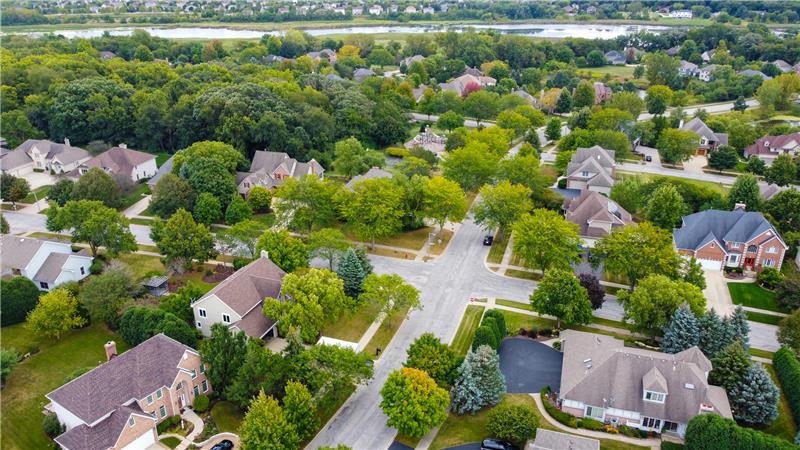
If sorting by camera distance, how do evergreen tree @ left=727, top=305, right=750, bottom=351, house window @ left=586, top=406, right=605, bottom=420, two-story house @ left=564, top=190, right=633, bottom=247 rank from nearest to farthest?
house window @ left=586, top=406, right=605, bottom=420
evergreen tree @ left=727, top=305, right=750, bottom=351
two-story house @ left=564, top=190, right=633, bottom=247

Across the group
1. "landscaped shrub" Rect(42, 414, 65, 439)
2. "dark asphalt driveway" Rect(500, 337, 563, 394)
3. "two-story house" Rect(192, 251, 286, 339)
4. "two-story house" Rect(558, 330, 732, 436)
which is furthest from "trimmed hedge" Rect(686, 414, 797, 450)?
"landscaped shrub" Rect(42, 414, 65, 439)

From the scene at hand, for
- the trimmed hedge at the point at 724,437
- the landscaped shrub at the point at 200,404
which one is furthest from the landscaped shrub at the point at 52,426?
the trimmed hedge at the point at 724,437

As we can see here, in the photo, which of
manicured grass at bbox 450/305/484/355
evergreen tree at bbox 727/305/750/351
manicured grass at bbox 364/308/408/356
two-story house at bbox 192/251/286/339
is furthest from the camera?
manicured grass at bbox 364/308/408/356

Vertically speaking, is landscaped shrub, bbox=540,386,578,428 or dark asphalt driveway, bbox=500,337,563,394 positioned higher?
landscaped shrub, bbox=540,386,578,428

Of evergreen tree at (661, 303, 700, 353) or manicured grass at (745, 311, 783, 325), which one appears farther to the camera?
manicured grass at (745, 311, 783, 325)

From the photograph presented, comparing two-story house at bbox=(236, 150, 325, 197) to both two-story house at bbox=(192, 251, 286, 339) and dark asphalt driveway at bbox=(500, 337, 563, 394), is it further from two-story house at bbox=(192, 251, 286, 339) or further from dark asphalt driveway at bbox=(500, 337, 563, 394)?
dark asphalt driveway at bbox=(500, 337, 563, 394)

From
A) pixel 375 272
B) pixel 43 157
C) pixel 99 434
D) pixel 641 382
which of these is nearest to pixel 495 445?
pixel 641 382

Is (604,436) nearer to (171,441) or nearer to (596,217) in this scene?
(171,441)

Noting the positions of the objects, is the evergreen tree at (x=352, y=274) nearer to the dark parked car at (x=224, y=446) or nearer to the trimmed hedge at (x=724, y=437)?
the dark parked car at (x=224, y=446)
